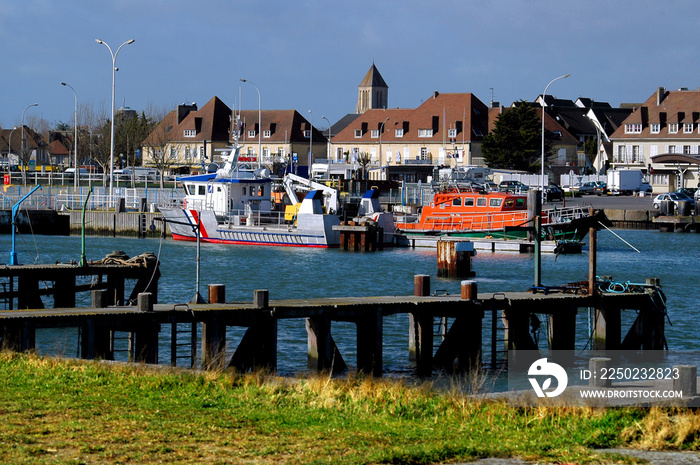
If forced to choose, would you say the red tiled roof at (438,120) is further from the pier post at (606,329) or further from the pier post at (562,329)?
the pier post at (562,329)

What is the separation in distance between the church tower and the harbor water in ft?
379

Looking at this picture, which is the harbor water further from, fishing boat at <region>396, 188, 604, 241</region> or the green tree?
the green tree

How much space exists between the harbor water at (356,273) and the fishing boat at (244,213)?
80cm

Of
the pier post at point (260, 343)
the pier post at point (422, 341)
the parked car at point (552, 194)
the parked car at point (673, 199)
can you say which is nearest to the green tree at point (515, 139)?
the parked car at point (552, 194)

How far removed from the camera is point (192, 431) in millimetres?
12023

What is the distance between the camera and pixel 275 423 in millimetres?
12570

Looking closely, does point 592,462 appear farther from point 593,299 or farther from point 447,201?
point 447,201

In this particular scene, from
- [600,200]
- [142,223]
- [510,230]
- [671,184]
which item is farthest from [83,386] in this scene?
[671,184]

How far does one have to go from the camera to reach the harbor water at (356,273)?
27.3 m

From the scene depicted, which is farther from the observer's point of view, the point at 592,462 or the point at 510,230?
the point at 510,230

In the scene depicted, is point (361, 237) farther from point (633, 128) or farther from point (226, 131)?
point (226, 131)

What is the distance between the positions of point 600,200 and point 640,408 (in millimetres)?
75892

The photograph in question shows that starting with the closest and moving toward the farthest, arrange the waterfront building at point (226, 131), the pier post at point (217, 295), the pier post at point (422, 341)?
the pier post at point (217, 295) → the pier post at point (422, 341) → the waterfront building at point (226, 131)

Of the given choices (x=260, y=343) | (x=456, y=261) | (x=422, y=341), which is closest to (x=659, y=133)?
(x=456, y=261)
